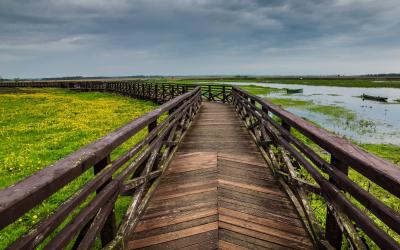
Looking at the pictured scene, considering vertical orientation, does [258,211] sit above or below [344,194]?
below

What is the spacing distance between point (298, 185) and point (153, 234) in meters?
2.14

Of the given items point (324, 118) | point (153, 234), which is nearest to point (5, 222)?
point (153, 234)

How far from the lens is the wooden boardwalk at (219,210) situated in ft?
11.0

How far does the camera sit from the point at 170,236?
136 inches

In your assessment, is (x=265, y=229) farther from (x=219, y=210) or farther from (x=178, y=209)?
(x=178, y=209)

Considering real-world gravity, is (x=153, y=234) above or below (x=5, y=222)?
below

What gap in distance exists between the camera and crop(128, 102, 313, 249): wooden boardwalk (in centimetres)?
336

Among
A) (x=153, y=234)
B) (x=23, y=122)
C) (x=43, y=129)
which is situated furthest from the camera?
(x=23, y=122)

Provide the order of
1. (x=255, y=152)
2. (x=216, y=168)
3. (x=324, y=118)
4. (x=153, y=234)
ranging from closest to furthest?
(x=153, y=234) < (x=216, y=168) < (x=255, y=152) < (x=324, y=118)

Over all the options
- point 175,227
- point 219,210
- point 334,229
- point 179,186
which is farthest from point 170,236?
point 334,229

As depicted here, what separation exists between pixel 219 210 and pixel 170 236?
84 centimetres

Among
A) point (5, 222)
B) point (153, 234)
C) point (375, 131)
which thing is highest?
point (5, 222)

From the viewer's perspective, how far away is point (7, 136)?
1304 centimetres

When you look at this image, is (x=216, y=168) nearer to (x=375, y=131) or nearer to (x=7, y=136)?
(x=7, y=136)
